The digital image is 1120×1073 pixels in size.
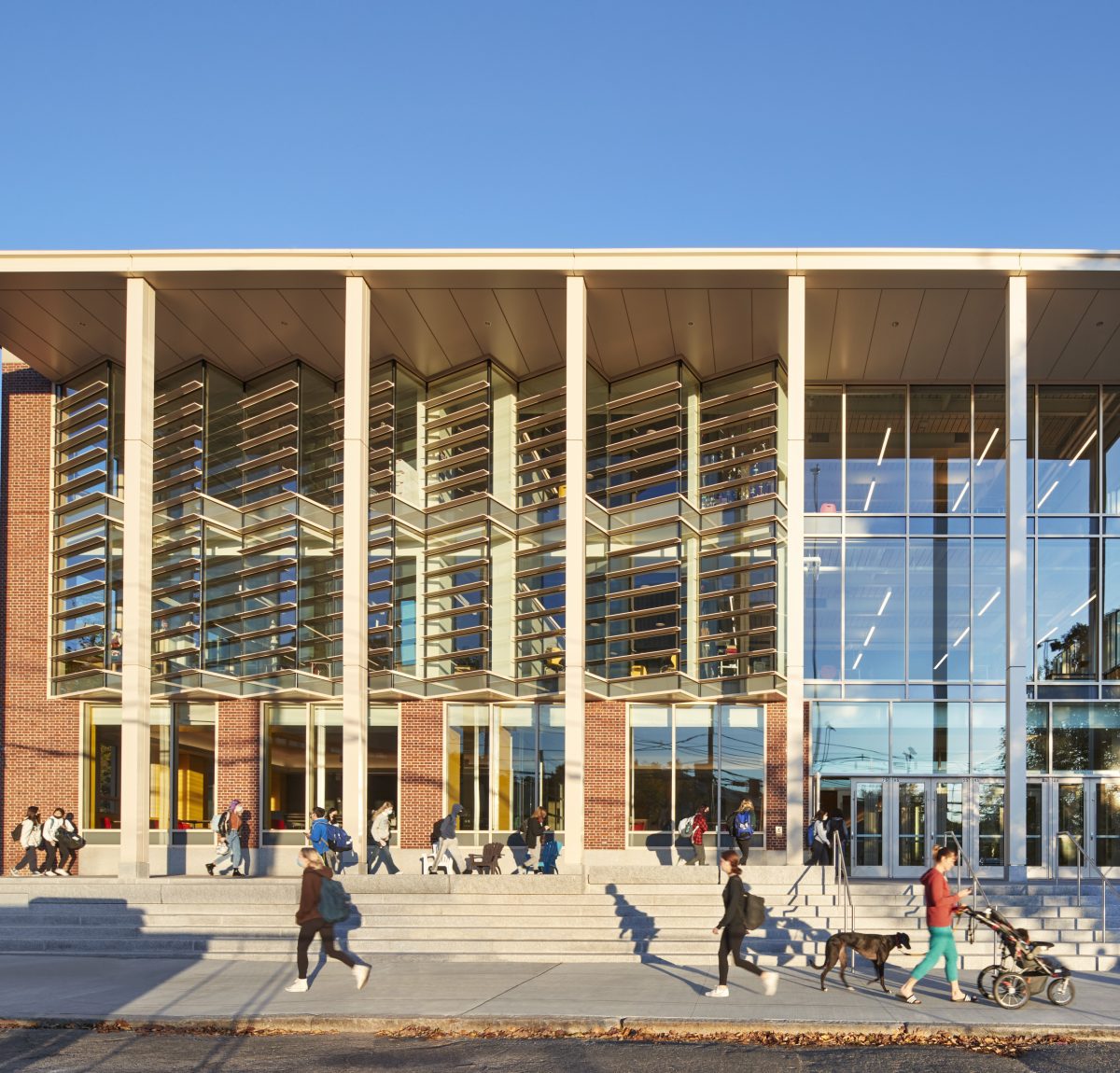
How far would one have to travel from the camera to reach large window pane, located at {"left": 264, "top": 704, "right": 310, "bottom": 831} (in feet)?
92.9

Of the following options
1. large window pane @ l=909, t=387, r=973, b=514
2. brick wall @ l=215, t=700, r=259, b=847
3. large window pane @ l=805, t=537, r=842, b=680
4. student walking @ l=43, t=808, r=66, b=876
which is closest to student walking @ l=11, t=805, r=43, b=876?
student walking @ l=43, t=808, r=66, b=876

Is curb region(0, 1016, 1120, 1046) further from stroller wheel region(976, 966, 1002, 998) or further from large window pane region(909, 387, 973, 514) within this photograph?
large window pane region(909, 387, 973, 514)

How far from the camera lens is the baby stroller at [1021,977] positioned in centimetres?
1284

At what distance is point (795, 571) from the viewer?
74.7ft

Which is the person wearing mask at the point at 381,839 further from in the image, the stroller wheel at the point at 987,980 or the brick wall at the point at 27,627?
the stroller wheel at the point at 987,980

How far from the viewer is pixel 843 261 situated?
22.8 metres

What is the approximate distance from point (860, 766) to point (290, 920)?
13.3m

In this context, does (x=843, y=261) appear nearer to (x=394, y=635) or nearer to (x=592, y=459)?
(x=592, y=459)

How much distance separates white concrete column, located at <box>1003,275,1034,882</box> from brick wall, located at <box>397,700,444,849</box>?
1173cm

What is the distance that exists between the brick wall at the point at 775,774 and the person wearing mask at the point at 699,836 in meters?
1.62

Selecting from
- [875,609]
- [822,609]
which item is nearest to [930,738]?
[875,609]

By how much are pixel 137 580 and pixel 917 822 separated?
16067 millimetres

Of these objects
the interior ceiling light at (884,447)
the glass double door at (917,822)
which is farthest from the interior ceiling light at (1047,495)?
the glass double door at (917,822)

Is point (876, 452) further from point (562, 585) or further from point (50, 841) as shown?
point (50, 841)
